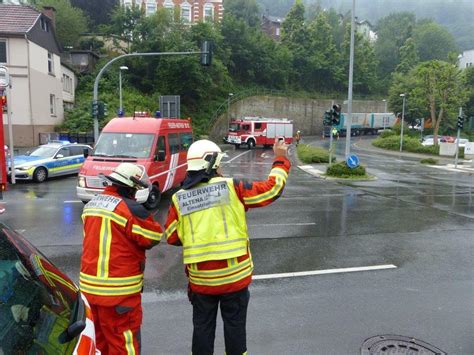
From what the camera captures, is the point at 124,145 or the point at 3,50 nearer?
the point at 124,145

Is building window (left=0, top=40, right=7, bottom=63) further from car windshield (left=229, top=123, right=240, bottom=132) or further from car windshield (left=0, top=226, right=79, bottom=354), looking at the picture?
car windshield (left=0, top=226, right=79, bottom=354)

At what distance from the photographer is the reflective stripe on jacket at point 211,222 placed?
10.3 feet

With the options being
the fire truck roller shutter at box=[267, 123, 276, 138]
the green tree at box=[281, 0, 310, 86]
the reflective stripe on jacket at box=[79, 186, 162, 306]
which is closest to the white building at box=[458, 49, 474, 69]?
the green tree at box=[281, 0, 310, 86]

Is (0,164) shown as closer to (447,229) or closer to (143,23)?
(447,229)

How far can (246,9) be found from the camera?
82.2 m

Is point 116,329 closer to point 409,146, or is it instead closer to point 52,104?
point 52,104

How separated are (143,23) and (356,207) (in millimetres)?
42509

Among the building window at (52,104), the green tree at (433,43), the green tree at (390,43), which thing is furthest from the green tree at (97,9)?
the green tree at (433,43)

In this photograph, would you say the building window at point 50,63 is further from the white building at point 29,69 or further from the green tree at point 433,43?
the green tree at point 433,43

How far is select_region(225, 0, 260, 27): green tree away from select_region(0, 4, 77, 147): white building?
52.3m

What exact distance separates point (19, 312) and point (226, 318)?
65.7 inches

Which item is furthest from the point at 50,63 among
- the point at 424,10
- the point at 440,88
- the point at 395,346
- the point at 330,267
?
the point at 424,10

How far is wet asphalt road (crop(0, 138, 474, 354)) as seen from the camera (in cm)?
448

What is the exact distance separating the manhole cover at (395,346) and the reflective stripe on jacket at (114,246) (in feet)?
7.88
